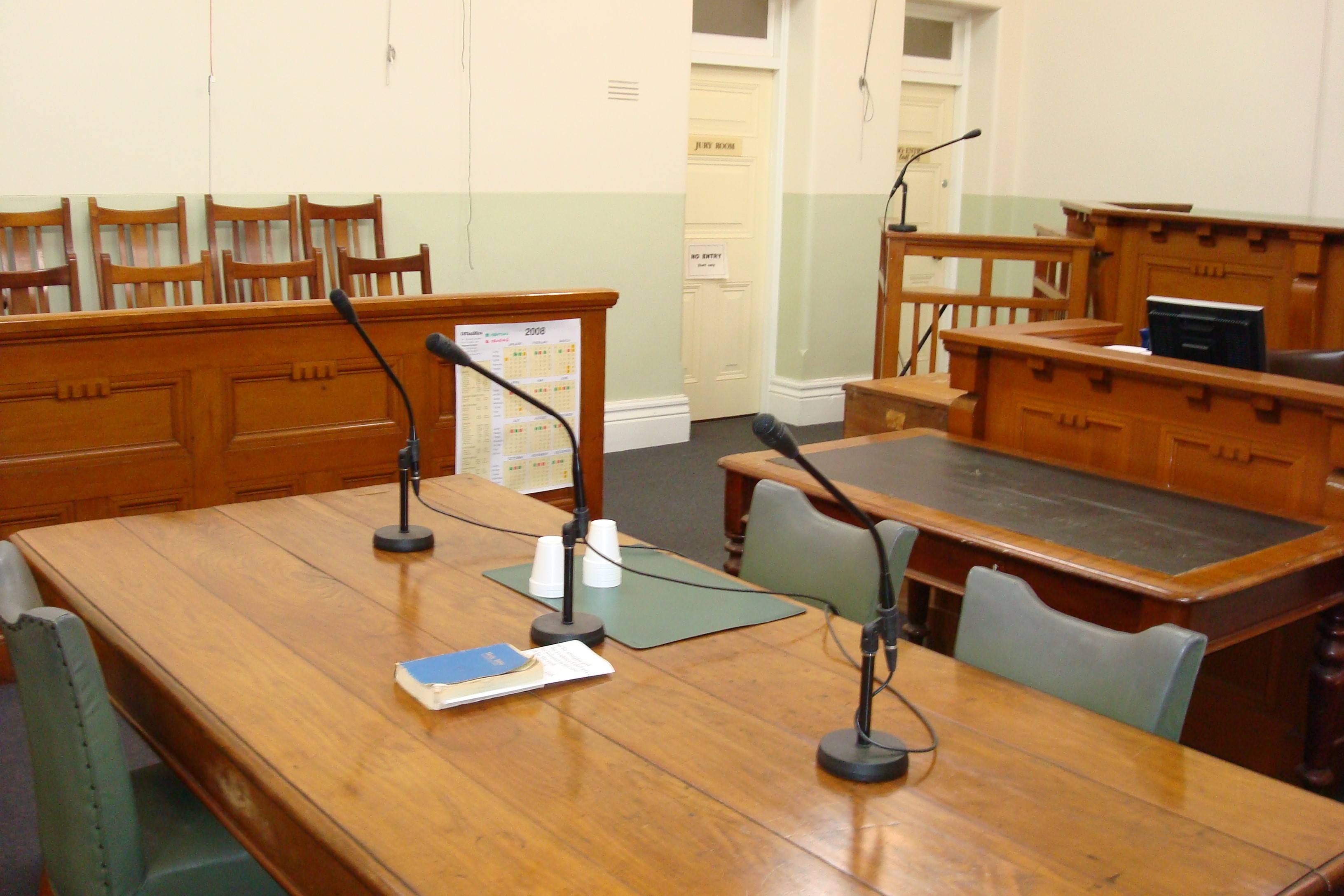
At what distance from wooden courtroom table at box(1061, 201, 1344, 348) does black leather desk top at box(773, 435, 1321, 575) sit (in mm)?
1836

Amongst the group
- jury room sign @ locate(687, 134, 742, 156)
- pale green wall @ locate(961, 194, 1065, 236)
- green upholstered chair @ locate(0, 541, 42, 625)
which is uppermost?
jury room sign @ locate(687, 134, 742, 156)

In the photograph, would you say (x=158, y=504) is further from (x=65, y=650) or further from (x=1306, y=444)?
(x=1306, y=444)

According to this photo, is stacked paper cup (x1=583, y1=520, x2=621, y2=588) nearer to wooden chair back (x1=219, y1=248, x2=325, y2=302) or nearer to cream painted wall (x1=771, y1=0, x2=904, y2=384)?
wooden chair back (x1=219, y1=248, x2=325, y2=302)

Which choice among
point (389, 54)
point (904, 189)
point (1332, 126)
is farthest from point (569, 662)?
point (1332, 126)

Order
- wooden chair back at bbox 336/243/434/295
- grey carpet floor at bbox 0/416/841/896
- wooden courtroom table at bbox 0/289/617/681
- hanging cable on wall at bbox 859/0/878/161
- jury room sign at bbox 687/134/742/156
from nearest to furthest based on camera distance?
grey carpet floor at bbox 0/416/841/896 → wooden courtroom table at bbox 0/289/617/681 → wooden chair back at bbox 336/243/434/295 → jury room sign at bbox 687/134/742/156 → hanging cable on wall at bbox 859/0/878/161

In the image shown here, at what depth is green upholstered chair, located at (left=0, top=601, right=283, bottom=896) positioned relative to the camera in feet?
5.03

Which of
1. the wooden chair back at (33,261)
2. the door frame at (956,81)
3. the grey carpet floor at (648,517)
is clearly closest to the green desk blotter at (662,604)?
the grey carpet floor at (648,517)

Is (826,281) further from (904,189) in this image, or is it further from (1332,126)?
(1332,126)

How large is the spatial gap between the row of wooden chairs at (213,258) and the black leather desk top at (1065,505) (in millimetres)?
2653

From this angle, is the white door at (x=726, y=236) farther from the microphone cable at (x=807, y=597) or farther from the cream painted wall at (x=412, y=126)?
the microphone cable at (x=807, y=597)

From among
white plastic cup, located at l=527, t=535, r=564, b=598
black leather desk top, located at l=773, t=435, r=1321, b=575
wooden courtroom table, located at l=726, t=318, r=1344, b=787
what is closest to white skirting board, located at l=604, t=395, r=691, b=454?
wooden courtroom table, located at l=726, t=318, r=1344, b=787

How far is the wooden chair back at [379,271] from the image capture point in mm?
4996

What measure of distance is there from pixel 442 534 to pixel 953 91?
6.19 metres

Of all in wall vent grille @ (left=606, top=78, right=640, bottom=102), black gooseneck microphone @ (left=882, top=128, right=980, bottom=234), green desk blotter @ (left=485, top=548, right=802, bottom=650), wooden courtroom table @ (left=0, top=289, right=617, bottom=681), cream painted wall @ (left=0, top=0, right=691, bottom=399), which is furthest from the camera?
wall vent grille @ (left=606, top=78, right=640, bottom=102)
